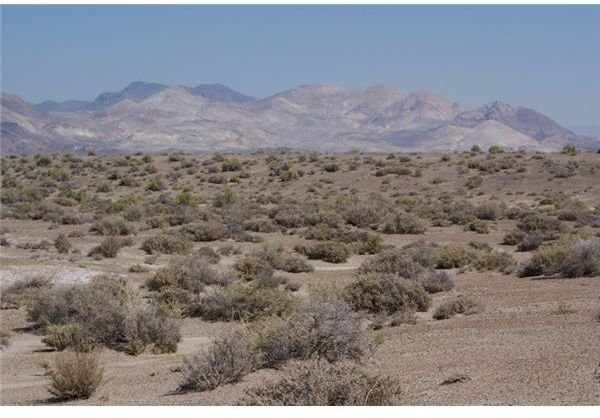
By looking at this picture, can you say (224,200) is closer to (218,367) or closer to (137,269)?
(137,269)

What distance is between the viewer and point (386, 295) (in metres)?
16.9

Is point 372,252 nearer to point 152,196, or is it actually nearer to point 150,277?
point 150,277

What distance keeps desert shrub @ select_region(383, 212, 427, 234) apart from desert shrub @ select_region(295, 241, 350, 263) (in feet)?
22.6

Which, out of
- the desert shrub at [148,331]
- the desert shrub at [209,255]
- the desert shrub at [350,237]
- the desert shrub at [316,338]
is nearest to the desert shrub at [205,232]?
the desert shrub at [350,237]

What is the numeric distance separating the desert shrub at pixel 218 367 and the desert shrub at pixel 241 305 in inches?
225

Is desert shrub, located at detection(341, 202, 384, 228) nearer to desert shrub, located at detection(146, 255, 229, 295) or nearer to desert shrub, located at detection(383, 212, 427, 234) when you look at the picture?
desert shrub, located at detection(383, 212, 427, 234)

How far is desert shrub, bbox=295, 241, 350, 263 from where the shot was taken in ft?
87.0

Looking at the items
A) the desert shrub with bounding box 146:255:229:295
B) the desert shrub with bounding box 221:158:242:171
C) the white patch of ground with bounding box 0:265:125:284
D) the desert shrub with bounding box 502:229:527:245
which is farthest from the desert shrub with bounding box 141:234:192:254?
the desert shrub with bounding box 221:158:242:171

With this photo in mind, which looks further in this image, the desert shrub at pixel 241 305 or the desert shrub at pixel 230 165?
the desert shrub at pixel 230 165

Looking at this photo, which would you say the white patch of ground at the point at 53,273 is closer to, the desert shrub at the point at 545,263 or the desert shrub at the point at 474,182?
the desert shrub at the point at 545,263

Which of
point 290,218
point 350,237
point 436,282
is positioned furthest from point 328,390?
point 290,218

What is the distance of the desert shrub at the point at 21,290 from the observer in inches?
746

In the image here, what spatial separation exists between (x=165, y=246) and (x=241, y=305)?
10.9 metres

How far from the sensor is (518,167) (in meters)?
56.7
